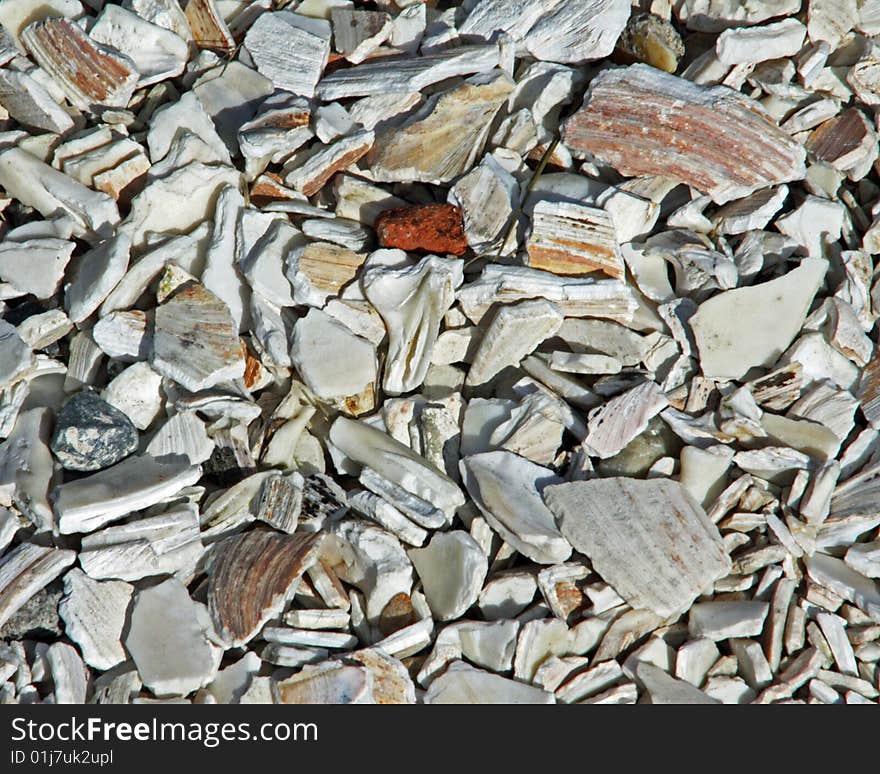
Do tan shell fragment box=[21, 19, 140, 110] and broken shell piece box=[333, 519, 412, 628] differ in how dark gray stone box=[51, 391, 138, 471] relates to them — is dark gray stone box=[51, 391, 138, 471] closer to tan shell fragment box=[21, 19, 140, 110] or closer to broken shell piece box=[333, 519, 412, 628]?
broken shell piece box=[333, 519, 412, 628]

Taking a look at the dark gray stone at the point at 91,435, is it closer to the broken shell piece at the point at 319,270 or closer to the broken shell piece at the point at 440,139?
the broken shell piece at the point at 319,270

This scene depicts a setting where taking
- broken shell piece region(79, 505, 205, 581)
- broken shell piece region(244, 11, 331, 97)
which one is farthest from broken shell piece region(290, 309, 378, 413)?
broken shell piece region(244, 11, 331, 97)

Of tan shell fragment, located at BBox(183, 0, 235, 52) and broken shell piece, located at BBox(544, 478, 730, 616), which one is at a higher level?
tan shell fragment, located at BBox(183, 0, 235, 52)

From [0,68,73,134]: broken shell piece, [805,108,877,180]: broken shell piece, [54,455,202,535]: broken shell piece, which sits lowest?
[54,455,202,535]: broken shell piece

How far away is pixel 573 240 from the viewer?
1749mm

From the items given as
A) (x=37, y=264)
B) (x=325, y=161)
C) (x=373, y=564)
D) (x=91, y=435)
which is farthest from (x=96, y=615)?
(x=325, y=161)

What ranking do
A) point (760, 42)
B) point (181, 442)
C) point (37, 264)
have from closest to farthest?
1. point (181, 442)
2. point (37, 264)
3. point (760, 42)

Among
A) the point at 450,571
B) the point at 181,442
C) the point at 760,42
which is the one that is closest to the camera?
the point at 450,571

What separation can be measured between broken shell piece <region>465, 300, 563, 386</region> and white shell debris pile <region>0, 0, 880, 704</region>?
0.01 meters

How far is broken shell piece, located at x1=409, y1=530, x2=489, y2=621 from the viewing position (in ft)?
5.06

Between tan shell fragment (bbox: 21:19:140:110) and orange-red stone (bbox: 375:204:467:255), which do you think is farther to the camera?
tan shell fragment (bbox: 21:19:140:110)

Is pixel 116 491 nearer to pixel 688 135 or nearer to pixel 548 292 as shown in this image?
pixel 548 292

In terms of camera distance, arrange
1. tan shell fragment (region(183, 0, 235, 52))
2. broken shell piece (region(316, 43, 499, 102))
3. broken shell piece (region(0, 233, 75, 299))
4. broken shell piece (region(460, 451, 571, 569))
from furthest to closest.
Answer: tan shell fragment (region(183, 0, 235, 52)), broken shell piece (region(316, 43, 499, 102)), broken shell piece (region(0, 233, 75, 299)), broken shell piece (region(460, 451, 571, 569))

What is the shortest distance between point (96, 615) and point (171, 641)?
0.15m
